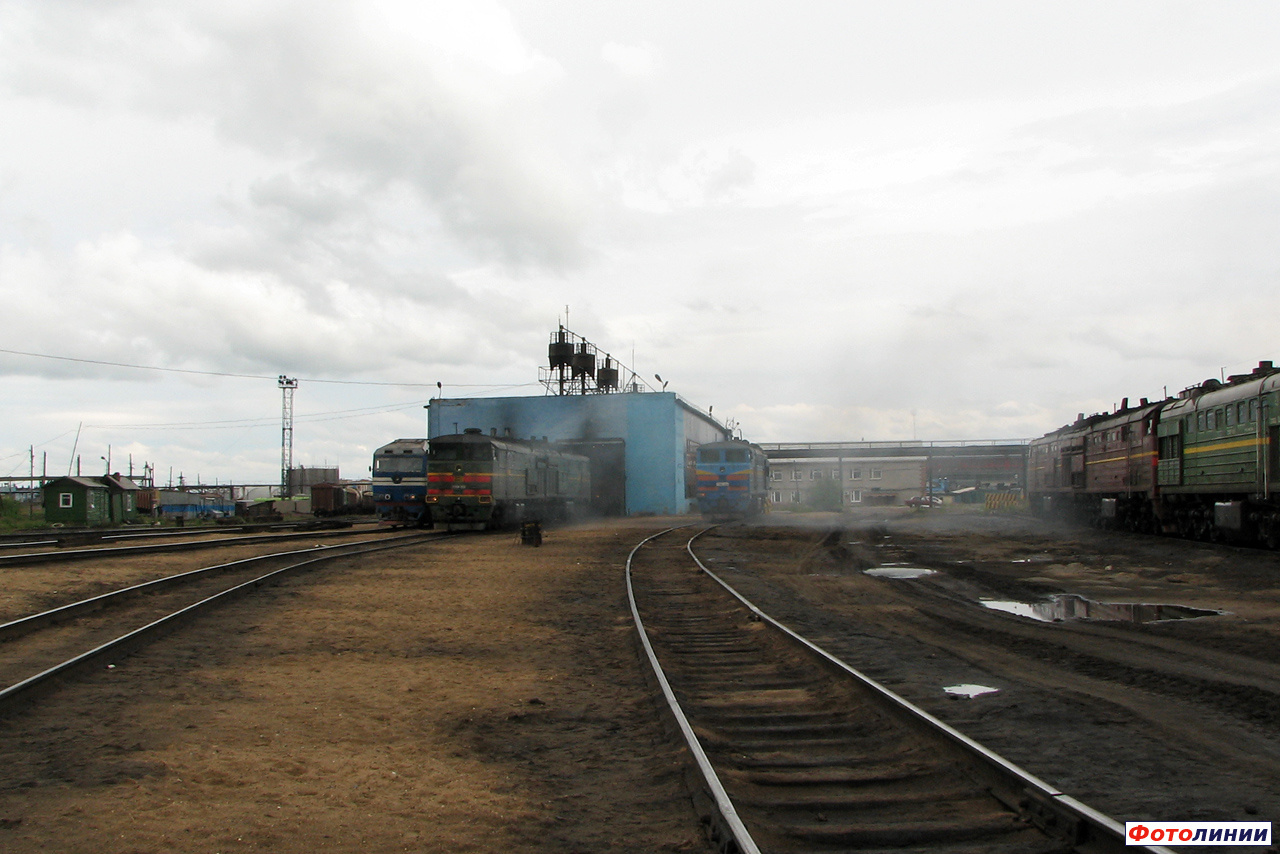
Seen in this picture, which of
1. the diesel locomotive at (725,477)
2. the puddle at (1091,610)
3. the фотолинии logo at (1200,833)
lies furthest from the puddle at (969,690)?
the diesel locomotive at (725,477)

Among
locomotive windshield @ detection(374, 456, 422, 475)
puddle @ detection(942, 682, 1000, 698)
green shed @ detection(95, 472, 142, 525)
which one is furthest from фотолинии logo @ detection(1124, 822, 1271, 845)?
green shed @ detection(95, 472, 142, 525)

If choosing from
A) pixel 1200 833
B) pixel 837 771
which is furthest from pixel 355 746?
pixel 1200 833

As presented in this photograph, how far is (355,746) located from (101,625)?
23.1 feet

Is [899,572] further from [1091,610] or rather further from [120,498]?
[120,498]

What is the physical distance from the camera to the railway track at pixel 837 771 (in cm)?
425

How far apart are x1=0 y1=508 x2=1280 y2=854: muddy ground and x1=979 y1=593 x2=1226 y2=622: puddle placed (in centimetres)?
57

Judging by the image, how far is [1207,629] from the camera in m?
10.5

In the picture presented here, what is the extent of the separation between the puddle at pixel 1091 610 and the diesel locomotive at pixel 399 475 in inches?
1067

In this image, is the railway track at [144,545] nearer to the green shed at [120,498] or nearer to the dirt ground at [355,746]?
the dirt ground at [355,746]

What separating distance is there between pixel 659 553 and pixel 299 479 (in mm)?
78915

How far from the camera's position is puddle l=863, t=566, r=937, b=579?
17.0m

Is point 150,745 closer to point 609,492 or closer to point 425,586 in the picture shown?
point 425,586

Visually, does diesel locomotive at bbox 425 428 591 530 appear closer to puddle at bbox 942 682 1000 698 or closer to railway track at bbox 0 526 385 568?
railway track at bbox 0 526 385 568

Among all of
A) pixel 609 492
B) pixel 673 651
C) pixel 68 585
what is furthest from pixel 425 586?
pixel 609 492
